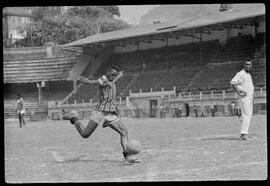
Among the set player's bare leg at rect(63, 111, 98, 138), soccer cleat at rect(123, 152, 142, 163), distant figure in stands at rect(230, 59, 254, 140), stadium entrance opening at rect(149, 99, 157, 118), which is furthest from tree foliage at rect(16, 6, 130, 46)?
soccer cleat at rect(123, 152, 142, 163)

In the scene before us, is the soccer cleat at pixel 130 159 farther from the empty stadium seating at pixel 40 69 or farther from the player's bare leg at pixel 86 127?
the empty stadium seating at pixel 40 69

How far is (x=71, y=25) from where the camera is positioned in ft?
172

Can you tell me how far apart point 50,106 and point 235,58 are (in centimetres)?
1533

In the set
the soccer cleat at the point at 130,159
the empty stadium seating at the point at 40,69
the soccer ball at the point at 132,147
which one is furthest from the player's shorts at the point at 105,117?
the empty stadium seating at the point at 40,69

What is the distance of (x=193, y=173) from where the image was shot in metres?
7.77

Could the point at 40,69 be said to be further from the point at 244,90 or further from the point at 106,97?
the point at 106,97

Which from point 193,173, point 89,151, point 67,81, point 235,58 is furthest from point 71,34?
point 193,173

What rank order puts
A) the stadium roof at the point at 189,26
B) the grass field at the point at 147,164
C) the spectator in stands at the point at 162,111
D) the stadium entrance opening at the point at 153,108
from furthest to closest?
the stadium entrance opening at the point at 153,108 < the stadium roof at the point at 189,26 < the spectator in stands at the point at 162,111 < the grass field at the point at 147,164

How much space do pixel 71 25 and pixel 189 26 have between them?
15.9 metres

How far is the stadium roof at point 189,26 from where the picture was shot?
126 ft

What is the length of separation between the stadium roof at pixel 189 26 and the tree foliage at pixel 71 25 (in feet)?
8.10

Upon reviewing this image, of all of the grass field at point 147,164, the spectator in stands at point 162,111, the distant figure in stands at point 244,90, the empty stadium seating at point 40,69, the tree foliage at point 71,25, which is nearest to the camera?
the grass field at point 147,164

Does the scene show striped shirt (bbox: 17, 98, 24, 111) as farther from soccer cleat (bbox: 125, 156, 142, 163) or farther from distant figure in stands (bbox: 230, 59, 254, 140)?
soccer cleat (bbox: 125, 156, 142, 163)

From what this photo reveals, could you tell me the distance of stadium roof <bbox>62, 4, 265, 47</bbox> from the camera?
126 ft
